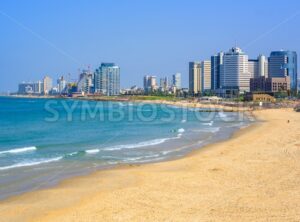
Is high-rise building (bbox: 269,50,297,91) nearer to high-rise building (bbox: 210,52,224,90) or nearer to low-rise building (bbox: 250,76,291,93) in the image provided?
high-rise building (bbox: 210,52,224,90)

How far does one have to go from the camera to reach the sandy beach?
1060 cm

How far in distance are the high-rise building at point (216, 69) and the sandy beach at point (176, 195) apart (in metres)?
163

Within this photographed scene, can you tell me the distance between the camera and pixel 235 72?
169000 millimetres

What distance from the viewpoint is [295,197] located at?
11820 mm

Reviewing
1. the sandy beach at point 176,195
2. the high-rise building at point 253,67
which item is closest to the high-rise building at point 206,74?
the high-rise building at point 253,67

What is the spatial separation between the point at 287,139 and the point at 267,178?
14.1 meters

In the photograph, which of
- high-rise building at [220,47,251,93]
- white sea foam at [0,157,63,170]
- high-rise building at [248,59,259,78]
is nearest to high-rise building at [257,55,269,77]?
high-rise building at [248,59,259,78]

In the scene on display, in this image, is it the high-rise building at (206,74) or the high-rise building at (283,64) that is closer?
the high-rise building at (283,64)

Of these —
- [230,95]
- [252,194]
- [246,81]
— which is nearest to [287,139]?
[252,194]

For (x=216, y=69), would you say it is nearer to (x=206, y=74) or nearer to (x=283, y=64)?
(x=206, y=74)

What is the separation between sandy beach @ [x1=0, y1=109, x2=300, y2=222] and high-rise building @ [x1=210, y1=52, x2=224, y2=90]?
16342cm

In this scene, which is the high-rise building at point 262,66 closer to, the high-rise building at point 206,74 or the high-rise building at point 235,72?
the high-rise building at point 235,72

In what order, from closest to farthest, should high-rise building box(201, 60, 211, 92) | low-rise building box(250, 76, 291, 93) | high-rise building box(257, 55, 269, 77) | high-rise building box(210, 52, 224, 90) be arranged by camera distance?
low-rise building box(250, 76, 291, 93) < high-rise building box(210, 52, 224, 90) < high-rise building box(257, 55, 269, 77) < high-rise building box(201, 60, 211, 92)

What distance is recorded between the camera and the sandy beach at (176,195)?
1060 centimetres
